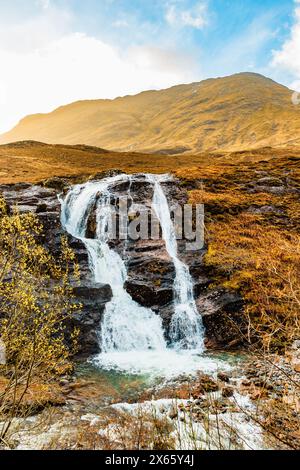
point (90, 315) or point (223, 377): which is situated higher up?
point (90, 315)

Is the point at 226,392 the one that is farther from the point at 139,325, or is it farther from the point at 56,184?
the point at 56,184

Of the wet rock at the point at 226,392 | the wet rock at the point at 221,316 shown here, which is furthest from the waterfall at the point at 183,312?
the wet rock at the point at 226,392

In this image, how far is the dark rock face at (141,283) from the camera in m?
19.2

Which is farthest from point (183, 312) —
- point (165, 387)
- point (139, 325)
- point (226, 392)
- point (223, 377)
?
point (226, 392)

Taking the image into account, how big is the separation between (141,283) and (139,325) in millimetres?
3065

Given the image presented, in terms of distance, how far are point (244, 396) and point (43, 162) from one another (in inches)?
2214

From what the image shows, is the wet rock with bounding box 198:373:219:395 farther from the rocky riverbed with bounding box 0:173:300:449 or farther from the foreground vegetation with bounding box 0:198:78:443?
the foreground vegetation with bounding box 0:198:78:443

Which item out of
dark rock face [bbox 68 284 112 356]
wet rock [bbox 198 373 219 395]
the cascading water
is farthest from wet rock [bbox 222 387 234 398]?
dark rock face [bbox 68 284 112 356]

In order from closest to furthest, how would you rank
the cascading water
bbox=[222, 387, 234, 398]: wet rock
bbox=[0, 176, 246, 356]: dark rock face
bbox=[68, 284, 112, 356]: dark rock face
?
bbox=[222, 387, 234, 398]: wet rock < bbox=[68, 284, 112, 356]: dark rock face < bbox=[0, 176, 246, 356]: dark rock face < the cascading water

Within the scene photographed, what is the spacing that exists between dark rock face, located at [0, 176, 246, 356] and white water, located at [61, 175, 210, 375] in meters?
0.44

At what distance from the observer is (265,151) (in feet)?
255

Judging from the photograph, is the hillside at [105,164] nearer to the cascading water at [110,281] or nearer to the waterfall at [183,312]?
the cascading water at [110,281]

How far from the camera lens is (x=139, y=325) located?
794 inches

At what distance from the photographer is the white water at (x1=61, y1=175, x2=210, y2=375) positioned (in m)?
17.4
